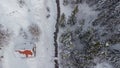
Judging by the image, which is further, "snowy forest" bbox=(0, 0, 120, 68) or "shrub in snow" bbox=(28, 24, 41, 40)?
"shrub in snow" bbox=(28, 24, 41, 40)

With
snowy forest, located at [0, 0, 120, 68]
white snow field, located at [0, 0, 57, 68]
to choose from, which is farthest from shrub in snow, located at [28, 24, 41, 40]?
white snow field, located at [0, 0, 57, 68]

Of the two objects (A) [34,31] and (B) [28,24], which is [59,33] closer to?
(A) [34,31]

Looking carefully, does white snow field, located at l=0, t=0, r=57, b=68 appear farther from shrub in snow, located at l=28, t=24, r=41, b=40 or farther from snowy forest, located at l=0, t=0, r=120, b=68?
shrub in snow, located at l=28, t=24, r=41, b=40

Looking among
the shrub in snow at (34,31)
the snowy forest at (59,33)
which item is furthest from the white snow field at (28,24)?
the shrub in snow at (34,31)

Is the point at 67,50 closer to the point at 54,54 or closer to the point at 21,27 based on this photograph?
the point at 54,54

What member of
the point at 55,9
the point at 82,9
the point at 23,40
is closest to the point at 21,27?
the point at 23,40

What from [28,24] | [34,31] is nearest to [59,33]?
[34,31]

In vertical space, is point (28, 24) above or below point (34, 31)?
above

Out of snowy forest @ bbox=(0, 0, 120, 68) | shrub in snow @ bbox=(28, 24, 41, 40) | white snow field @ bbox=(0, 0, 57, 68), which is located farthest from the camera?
shrub in snow @ bbox=(28, 24, 41, 40)

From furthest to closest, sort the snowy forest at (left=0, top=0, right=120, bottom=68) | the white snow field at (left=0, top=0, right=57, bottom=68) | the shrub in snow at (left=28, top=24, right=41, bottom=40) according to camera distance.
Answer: the shrub in snow at (left=28, top=24, right=41, bottom=40)
the white snow field at (left=0, top=0, right=57, bottom=68)
the snowy forest at (left=0, top=0, right=120, bottom=68)
